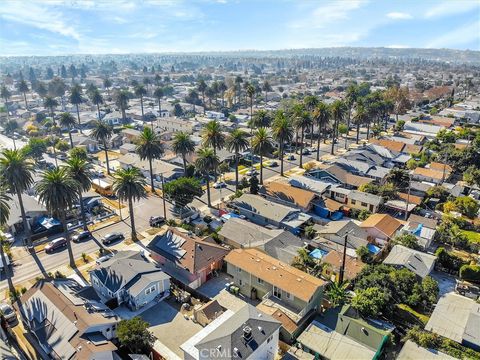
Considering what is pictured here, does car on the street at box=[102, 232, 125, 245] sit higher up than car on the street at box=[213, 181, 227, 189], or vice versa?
car on the street at box=[213, 181, 227, 189]

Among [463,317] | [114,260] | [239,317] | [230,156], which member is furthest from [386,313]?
[230,156]

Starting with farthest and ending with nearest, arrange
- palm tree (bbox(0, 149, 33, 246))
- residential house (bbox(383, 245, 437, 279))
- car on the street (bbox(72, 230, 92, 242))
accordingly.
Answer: car on the street (bbox(72, 230, 92, 242)) < palm tree (bbox(0, 149, 33, 246)) < residential house (bbox(383, 245, 437, 279))

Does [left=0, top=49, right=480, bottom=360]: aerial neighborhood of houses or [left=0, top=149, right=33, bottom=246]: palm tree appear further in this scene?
[left=0, top=149, right=33, bottom=246]: palm tree

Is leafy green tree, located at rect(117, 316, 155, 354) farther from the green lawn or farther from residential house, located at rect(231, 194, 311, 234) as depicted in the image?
the green lawn

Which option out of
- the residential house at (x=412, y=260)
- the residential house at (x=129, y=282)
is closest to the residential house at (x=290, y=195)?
the residential house at (x=412, y=260)

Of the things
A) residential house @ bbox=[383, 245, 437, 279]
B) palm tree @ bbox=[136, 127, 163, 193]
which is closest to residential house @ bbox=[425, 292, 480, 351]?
residential house @ bbox=[383, 245, 437, 279]

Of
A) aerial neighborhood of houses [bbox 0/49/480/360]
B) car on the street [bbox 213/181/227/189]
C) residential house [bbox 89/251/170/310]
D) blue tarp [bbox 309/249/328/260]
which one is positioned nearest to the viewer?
aerial neighborhood of houses [bbox 0/49/480/360]

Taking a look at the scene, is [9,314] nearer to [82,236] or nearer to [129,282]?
[129,282]

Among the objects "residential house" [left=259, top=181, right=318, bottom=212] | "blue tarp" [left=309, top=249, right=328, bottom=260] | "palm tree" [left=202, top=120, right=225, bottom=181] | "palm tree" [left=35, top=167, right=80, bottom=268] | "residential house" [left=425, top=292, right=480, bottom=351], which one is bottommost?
"residential house" [left=425, top=292, right=480, bottom=351]
